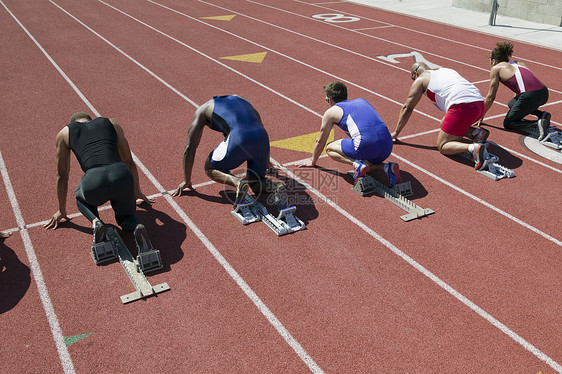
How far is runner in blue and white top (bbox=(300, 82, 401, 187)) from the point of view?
6445mm

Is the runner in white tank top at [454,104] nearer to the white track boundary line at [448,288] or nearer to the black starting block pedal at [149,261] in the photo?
the white track boundary line at [448,288]

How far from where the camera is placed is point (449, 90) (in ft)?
24.2

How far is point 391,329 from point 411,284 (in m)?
0.70

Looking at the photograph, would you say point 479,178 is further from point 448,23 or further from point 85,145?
point 448,23

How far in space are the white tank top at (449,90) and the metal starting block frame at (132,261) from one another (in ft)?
15.7

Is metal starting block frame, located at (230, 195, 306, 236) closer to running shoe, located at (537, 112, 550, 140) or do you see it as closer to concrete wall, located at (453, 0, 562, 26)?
running shoe, located at (537, 112, 550, 140)

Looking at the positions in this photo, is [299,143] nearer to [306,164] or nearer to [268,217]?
[306,164]

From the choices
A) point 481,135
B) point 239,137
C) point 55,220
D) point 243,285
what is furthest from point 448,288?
point 55,220

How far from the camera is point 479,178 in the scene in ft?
23.2

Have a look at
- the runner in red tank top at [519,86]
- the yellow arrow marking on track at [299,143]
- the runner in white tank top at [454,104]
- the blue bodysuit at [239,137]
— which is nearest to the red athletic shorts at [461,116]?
the runner in white tank top at [454,104]

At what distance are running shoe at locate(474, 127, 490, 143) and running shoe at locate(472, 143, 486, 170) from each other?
59 cm

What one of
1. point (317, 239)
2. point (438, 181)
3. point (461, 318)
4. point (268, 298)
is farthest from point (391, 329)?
point (438, 181)

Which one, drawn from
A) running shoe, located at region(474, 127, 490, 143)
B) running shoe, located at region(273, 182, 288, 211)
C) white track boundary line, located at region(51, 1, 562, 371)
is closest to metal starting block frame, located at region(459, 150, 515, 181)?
running shoe, located at region(474, 127, 490, 143)

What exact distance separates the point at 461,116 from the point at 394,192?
183 centimetres
